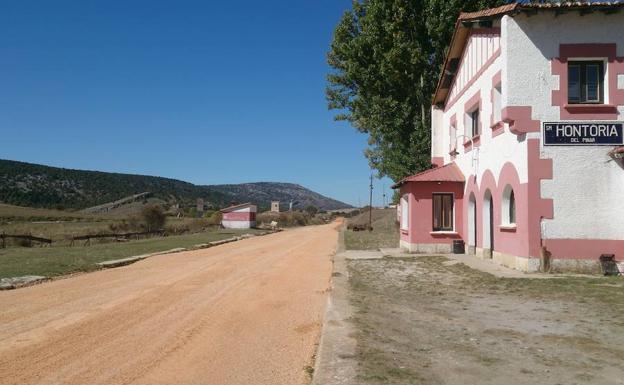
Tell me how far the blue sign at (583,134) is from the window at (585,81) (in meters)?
0.76

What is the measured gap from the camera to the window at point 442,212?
73.5 ft

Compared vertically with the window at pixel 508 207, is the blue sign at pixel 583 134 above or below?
above

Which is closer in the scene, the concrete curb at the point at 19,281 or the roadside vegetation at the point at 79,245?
the concrete curb at the point at 19,281

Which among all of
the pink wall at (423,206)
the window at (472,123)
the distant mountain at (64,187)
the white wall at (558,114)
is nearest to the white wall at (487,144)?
the window at (472,123)

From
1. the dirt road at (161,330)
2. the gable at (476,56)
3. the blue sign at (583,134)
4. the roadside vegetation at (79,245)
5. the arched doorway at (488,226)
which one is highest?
the gable at (476,56)

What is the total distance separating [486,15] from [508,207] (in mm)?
5661

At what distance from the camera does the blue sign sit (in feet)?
46.2

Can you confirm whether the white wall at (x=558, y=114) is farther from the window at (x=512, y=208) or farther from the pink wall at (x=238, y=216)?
the pink wall at (x=238, y=216)

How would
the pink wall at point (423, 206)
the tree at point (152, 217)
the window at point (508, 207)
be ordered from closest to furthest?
1. the window at point (508, 207)
2. the pink wall at point (423, 206)
3. the tree at point (152, 217)

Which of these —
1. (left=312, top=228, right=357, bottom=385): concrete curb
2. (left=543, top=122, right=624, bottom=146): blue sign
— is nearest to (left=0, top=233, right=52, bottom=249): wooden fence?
(left=312, top=228, right=357, bottom=385): concrete curb

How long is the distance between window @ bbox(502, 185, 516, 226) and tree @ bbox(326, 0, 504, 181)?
13.6m

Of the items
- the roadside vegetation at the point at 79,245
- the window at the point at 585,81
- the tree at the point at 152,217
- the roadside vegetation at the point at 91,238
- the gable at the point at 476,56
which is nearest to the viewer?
the window at the point at 585,81

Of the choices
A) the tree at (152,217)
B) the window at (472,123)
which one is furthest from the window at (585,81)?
the tree at (152,217)

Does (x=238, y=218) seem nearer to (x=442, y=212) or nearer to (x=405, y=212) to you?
(x=405, y=212)
